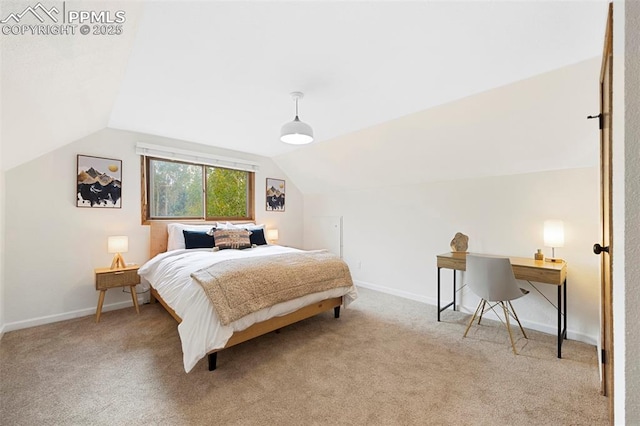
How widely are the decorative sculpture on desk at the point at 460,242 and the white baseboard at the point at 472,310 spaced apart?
0.71 metres

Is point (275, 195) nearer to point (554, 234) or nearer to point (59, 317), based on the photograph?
point (59, 317)

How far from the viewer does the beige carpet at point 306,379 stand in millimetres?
1576

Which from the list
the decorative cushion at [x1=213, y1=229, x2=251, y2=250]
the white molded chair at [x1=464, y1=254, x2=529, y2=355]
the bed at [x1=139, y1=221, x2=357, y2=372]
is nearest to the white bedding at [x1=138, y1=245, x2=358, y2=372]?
the bed at [x1=139, y1=221, x2=357, y2=372]

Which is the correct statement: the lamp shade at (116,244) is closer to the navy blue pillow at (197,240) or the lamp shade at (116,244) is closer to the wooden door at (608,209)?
the navy blue pillow at (197,240)

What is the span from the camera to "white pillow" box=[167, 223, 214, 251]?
11.5 feet

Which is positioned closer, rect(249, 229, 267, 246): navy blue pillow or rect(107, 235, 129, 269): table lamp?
rect(107, 235, 129, 269): table lamp

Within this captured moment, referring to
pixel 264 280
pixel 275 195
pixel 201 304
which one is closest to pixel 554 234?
pixel 264 280

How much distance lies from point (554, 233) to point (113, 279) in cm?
446

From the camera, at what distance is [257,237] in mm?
4082

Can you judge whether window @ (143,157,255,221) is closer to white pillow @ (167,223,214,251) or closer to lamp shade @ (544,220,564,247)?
white pillow @ (167,223,214,251)

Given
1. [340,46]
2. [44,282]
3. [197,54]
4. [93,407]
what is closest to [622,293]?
[340,46]

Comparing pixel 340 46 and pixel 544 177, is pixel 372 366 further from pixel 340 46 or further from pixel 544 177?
pixel 544 177

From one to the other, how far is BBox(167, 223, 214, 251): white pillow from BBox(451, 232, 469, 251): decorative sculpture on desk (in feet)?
10.3
